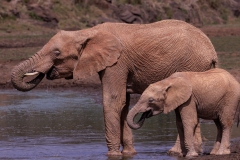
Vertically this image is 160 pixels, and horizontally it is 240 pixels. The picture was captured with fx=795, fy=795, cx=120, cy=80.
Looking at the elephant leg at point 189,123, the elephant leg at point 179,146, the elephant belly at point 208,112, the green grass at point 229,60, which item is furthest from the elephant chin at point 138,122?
the green grass at point 229,60

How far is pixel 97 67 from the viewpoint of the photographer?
10.3 meters

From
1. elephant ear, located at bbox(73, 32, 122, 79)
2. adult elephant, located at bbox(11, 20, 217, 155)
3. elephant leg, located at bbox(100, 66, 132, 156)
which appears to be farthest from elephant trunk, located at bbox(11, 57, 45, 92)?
elephant leg, located at bbox(100, 66, 132, 156)

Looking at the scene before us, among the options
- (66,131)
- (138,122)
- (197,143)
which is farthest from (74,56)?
(66,131)

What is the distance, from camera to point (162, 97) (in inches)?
381

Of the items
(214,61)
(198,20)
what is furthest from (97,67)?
(198,20)

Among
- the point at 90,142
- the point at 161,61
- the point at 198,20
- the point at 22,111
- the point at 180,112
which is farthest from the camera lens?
the point at 198,20

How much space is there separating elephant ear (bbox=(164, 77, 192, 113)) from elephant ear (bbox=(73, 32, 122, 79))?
0.98 meters

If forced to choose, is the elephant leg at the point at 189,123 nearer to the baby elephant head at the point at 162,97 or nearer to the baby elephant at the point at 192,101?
the baby elephant at the point at 192,101

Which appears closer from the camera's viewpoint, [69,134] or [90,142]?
[90,142]

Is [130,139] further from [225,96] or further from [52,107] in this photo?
[52,107]

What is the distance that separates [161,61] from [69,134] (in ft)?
10.5

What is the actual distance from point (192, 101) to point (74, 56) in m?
1.73

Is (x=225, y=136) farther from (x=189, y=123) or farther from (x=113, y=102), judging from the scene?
(x=113, y=102)

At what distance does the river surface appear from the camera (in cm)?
1120
